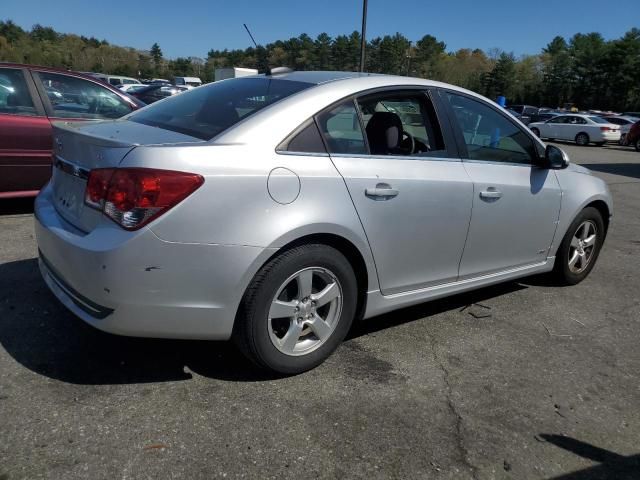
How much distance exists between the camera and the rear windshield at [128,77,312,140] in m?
2.84

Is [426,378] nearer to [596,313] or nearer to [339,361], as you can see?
[339,361]

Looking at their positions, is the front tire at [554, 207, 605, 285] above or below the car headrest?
below

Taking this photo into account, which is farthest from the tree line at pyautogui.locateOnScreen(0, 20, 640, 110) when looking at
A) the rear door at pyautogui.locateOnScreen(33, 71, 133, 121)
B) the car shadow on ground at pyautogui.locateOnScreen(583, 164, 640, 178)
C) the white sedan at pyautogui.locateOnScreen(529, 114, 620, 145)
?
the rear door at pyautogui.locateOnScreen(33, 71, 133, 121)

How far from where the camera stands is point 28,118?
5.46 meters

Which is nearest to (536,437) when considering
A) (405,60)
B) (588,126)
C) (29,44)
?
(588,126)

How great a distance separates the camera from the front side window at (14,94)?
5.42 m

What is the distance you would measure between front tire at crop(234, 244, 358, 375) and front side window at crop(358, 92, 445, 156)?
75 centimetres

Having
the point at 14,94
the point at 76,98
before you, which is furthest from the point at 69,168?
the point at 76,98

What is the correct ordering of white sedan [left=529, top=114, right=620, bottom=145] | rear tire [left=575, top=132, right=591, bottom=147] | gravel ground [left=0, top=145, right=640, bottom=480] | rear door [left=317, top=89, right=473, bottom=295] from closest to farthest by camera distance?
1. gravel ground [left=0, top=145, right=640, bottom=480]
2. rear door [left=317, top=89, right=473, bottom=295]
3. white sedan [left=529, top=114, right=620, bottom=145]
4. rear tire [left=575, top=132, right=591, bottom=147]

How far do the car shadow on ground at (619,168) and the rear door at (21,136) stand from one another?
13.8 meters

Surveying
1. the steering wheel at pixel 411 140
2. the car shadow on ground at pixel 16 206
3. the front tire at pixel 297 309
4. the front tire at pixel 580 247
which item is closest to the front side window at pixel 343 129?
the steering wheel at pixel 411 140

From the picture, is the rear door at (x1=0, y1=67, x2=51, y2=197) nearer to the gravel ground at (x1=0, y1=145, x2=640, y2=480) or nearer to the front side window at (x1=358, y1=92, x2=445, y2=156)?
the gravel ground at (x1=0, y1=145, x2=640, y2=480)

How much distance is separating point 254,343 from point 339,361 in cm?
67

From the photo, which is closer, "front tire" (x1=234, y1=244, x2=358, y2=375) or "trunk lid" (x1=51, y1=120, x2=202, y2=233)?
"trunk lid" (x1=51, y1=120, x2=202, y2=233)
